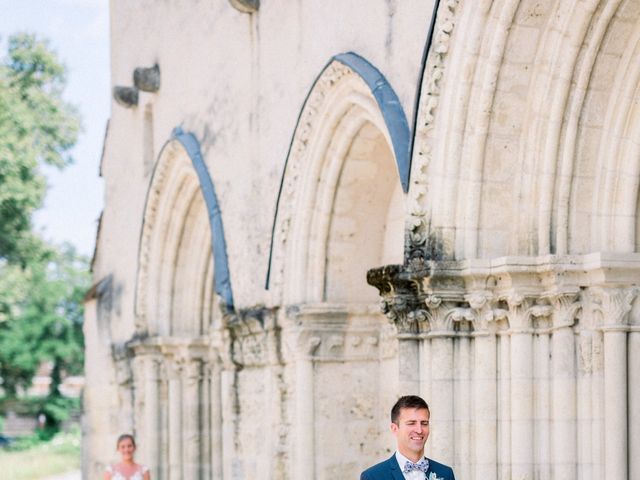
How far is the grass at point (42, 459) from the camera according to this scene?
33375 mm

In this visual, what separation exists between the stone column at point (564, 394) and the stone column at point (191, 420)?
7052 mm

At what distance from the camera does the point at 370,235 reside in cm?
1060

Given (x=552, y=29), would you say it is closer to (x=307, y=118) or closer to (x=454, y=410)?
(x=454, y=410)

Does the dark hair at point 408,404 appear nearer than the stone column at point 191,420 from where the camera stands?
Yes

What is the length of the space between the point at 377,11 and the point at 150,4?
6170 mm

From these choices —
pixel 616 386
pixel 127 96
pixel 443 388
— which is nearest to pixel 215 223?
pixel 127 96

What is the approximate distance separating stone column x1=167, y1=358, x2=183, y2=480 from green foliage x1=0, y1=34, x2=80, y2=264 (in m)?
13.2

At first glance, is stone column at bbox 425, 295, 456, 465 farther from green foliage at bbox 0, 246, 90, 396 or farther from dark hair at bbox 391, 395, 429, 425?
green foliage at bbox 0, 246, 90, 396

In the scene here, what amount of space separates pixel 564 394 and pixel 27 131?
21.4 meters

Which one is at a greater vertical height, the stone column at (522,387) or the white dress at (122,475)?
the stone column at (522,387)

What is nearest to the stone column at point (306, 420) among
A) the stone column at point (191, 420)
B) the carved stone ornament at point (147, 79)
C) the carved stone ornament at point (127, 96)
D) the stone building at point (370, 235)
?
the stone building at point (370, 235)

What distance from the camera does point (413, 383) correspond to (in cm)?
836

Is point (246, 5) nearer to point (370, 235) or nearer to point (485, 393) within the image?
point (370, 235)

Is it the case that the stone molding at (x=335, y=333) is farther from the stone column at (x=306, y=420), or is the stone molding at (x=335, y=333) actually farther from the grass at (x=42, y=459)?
the grass at (x=42, y=459)
